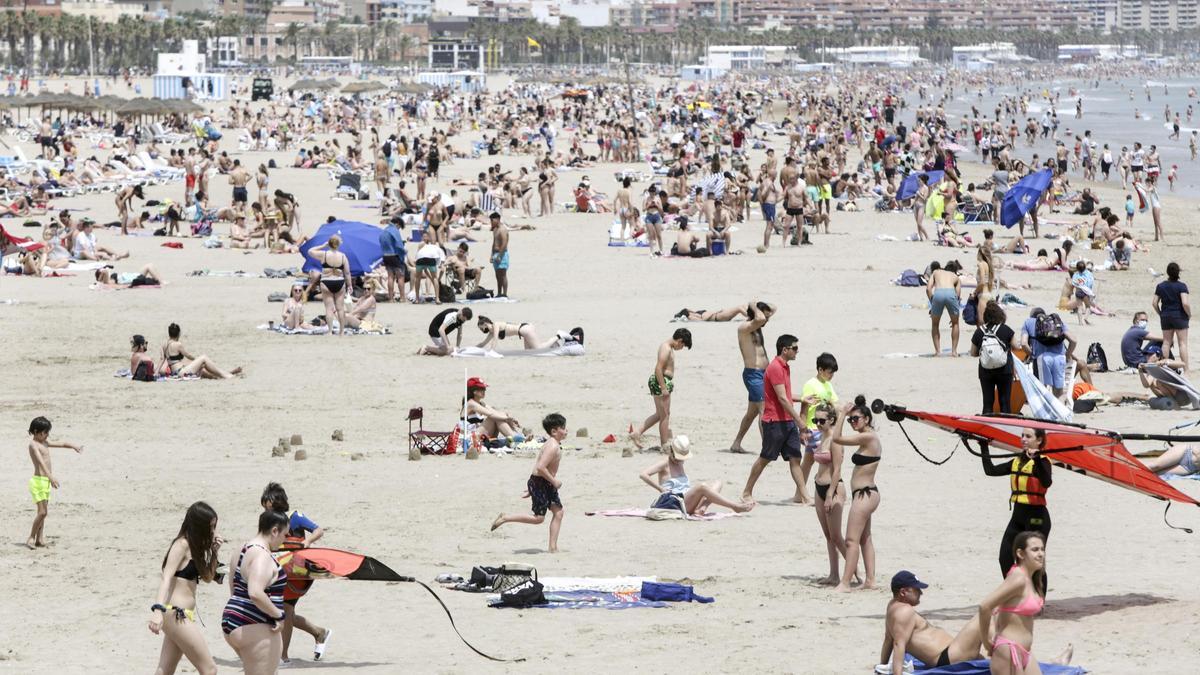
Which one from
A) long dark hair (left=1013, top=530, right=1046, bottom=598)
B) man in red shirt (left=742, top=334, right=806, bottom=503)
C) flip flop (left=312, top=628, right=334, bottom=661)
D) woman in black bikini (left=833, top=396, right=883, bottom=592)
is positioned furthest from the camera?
man in red shirt (left=742, top=334, right=806, bottom=503)

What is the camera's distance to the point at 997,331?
13.7 meters

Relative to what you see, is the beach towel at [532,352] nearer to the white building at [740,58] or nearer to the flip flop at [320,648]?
the flip flop at [320,648]

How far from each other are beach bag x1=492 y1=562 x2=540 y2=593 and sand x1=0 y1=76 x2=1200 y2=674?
226mm

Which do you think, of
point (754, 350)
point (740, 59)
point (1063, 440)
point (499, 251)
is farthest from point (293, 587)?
point (740, 59)

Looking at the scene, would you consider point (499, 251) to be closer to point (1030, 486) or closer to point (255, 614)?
point (1030, 486)

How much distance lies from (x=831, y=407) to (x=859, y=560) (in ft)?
3.14

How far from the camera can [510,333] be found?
18.5m

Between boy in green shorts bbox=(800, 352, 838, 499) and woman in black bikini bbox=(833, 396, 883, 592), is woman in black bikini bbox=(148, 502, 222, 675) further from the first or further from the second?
boy in green shorts bbox=(800, 352, 838, 499)

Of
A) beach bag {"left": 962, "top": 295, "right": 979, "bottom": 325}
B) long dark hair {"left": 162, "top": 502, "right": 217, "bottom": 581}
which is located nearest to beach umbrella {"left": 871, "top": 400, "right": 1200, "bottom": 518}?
long dark hair {"left": 162, "top": 502, "right": 217, "bottom": 581}

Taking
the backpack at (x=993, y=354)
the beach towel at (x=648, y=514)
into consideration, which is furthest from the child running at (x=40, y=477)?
the backpack at (x=993, y=354)

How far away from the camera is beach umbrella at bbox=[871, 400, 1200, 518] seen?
8.70m

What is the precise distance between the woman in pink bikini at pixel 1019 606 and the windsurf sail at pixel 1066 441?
1.52m

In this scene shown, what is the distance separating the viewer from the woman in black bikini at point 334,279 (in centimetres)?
1928

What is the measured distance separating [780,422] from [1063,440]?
321 cm
